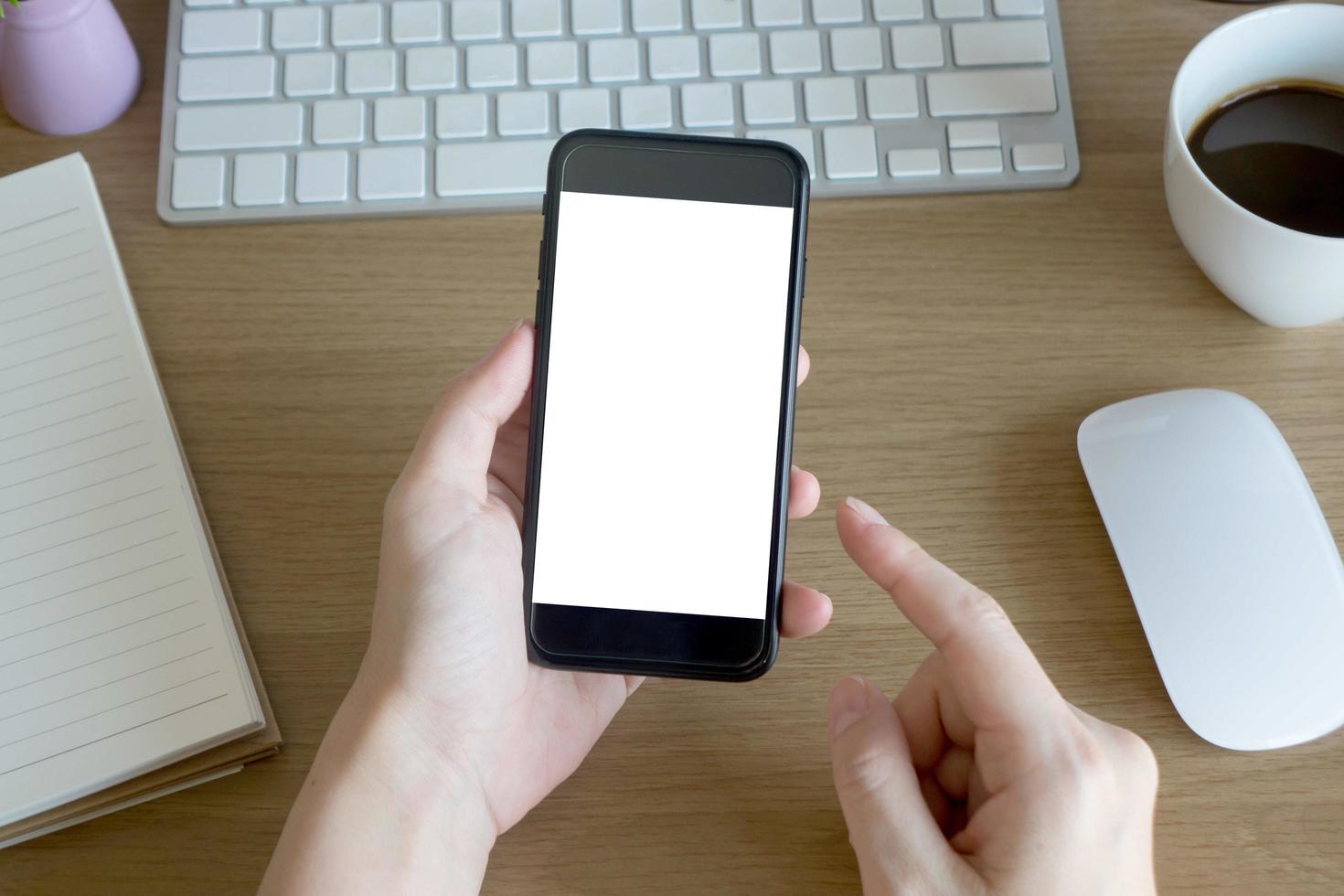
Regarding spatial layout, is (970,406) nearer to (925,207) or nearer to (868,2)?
(925,207)

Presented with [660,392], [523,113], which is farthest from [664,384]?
[523,113]

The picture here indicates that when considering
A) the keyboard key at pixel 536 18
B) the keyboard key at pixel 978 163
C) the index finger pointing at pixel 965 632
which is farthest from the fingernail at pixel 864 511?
the keyboard key at pixel 536 18

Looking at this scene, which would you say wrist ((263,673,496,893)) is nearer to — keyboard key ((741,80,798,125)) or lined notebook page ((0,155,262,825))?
lined notebook page ((0,155,262,825))

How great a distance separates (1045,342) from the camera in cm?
59

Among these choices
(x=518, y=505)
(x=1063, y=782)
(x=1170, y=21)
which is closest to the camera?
(x=1063, y=782)

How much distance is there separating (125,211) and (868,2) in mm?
443

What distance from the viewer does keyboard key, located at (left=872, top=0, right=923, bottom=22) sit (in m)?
0.63

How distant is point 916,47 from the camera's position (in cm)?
62

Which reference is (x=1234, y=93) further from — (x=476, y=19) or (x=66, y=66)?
(x=66, y=66)

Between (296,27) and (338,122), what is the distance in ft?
0.23

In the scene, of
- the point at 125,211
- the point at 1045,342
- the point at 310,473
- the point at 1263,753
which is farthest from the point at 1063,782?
the point at 125,211

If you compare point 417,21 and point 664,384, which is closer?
point 664,384

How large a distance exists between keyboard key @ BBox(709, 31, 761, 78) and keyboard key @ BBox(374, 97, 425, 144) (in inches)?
6.6

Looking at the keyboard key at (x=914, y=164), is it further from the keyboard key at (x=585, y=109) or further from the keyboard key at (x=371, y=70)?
the keyboard key at (x=371, y=70)
